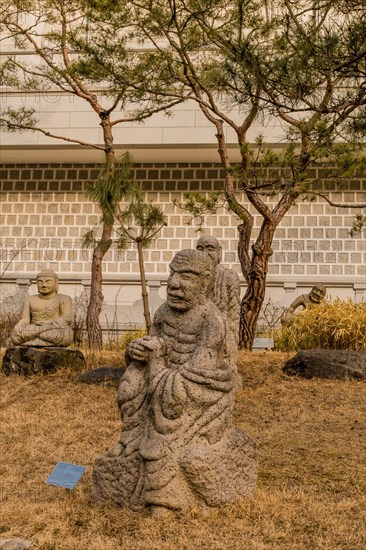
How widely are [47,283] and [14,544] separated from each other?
5.94 metres

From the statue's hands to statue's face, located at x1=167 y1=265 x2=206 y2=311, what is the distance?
9.9 inches

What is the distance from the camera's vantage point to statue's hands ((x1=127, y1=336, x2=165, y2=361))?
160 inches

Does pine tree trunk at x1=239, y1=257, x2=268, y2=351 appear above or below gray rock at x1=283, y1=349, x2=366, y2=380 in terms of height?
above

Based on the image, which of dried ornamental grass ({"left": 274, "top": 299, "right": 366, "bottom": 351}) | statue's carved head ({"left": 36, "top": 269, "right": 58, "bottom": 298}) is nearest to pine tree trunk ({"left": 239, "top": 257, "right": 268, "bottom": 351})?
dried ornamental grass ({"left": 274, "top": 299, "right": 366, "bottom": 351})

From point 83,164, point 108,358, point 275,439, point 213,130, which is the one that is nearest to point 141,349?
point 275,439

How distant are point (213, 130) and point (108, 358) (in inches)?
252

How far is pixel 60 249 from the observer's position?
15.0 m

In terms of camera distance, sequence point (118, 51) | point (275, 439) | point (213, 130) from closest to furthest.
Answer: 1. point (275, 439)
2. point (118, 51)
3. point (213, 130)

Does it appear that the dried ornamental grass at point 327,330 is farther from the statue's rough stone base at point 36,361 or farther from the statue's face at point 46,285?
the statue's face at point 46,285

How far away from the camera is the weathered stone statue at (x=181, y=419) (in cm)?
381

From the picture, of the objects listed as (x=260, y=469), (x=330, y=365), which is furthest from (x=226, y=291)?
(x=260, y=469)

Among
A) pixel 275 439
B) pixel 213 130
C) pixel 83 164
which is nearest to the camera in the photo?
pixel 275 439

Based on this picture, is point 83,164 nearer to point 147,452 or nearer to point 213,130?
point 213,130

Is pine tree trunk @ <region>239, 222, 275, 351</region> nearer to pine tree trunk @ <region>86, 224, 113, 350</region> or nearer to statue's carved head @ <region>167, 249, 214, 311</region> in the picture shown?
pine tree trunk @ <region>86, 224, 113, 350</region>
